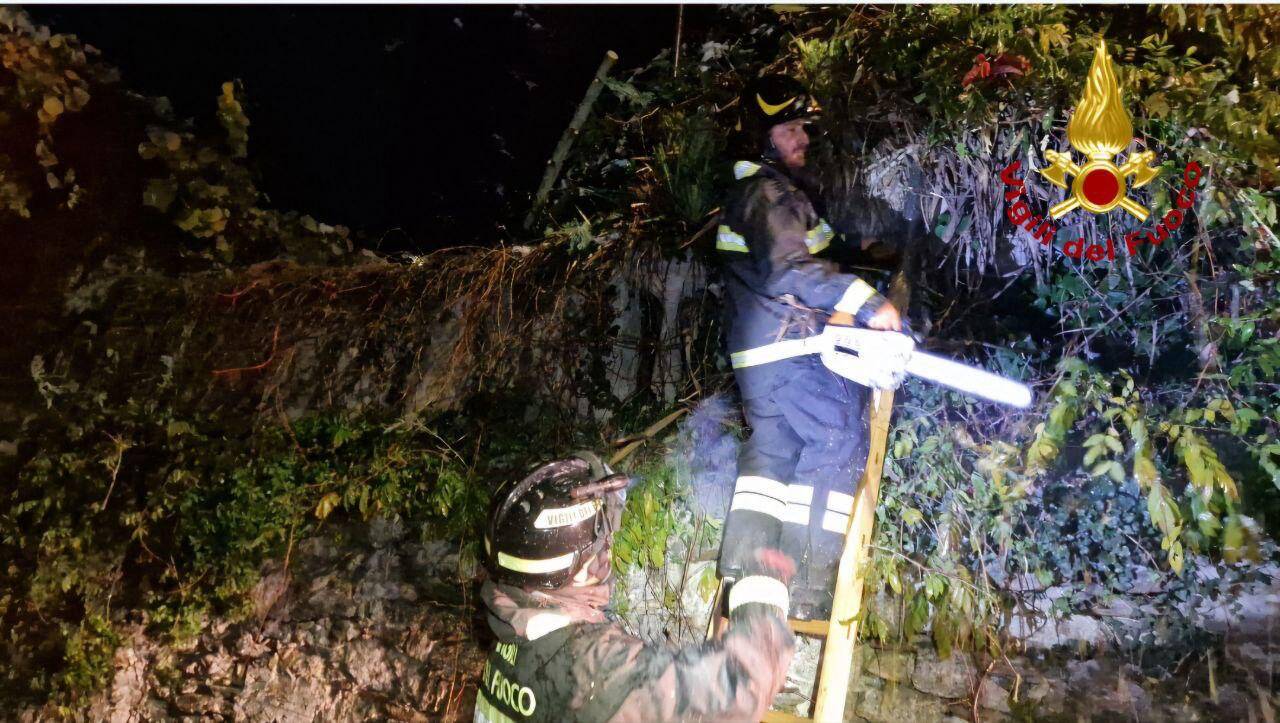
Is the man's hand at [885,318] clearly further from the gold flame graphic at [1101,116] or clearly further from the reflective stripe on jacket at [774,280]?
the gold flame graphic at [1101,116]

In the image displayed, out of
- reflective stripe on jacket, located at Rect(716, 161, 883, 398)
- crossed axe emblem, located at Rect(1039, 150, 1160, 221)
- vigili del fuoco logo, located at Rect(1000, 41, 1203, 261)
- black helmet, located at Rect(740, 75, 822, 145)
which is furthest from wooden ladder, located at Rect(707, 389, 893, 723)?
black helmet, located at Rect(740, 75, 822, 145)

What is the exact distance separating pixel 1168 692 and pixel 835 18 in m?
3.11

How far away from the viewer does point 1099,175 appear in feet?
9.64

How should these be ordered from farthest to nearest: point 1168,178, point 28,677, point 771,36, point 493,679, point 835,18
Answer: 1. point 28,677
2. point 771,36
3. point 835,18
4. point 1168,178
5. point 493,679

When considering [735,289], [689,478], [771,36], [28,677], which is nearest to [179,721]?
[28,677]

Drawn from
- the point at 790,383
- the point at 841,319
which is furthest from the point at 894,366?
the point at 790,383

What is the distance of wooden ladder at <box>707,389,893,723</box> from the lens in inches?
104

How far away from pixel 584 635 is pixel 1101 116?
109 inches

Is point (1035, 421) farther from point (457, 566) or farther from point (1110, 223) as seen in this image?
point (457, 566)

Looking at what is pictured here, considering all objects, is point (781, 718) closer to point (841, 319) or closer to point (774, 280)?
point (841, 319)

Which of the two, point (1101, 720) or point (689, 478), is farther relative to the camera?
point (689, 478)

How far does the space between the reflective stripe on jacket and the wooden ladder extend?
41 centimetres

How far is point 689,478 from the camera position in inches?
128

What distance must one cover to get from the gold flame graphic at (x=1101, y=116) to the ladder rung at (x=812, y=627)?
2160 mm
